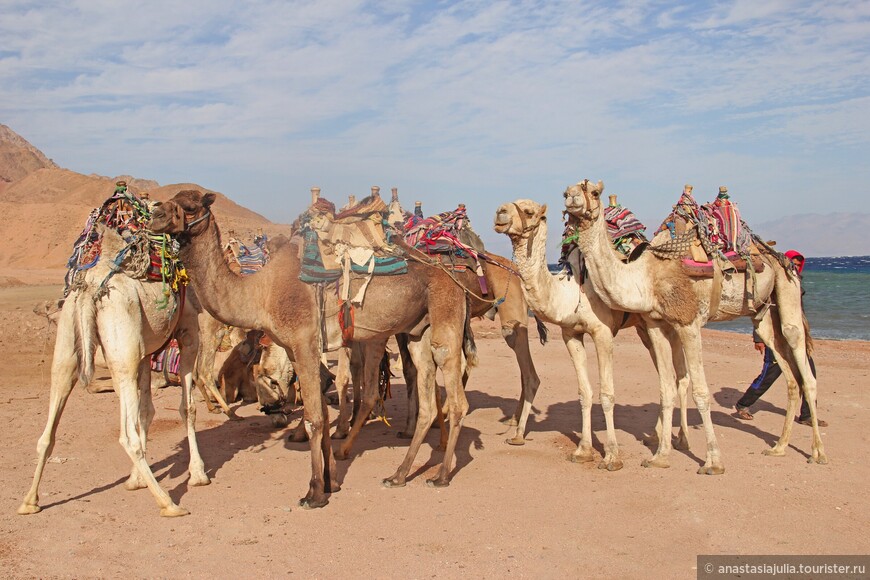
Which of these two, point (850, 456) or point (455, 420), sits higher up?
point (455, 420)

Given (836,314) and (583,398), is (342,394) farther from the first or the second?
(836,314)

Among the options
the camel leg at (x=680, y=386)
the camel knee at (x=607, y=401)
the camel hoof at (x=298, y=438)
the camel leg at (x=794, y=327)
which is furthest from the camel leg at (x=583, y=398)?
the camel hoof at (x=298, y=438)

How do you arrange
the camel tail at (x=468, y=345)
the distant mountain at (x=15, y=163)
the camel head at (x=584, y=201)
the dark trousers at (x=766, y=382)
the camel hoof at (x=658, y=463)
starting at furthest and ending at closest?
the distant mountain at (x=15, y=163)
the dark trousers at (x=766, y=382)
the camel tail at (x=468, y=345)
the camel hoof at (x=658, y=463)
the camel head at (x=584, y=201)

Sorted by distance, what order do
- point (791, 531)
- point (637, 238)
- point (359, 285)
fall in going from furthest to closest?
point (637, 238) < point (359, 285) < point (791, 531)

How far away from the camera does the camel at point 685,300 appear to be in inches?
291

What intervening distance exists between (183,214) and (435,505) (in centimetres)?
346

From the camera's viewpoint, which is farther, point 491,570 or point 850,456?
point 850,456

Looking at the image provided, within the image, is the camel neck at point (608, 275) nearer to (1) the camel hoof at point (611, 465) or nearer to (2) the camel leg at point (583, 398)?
(2) the camel leg at point (583, 398)

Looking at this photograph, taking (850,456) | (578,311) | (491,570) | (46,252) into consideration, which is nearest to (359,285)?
(578,311)

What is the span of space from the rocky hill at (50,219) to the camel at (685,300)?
21211 millimetres

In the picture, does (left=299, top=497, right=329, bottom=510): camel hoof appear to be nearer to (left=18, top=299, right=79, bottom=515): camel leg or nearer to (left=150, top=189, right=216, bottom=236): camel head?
(left=18, top=299, right=79, bottom=515): camel leg

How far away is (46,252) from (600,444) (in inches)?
1756

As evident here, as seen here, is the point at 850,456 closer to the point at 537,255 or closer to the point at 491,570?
the point at 537,255

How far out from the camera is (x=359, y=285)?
727 centimetres
